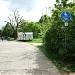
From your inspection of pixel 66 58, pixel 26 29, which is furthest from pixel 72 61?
pixel 26 29

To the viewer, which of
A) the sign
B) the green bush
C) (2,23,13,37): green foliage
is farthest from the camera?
(2,23,13,37): green foliage

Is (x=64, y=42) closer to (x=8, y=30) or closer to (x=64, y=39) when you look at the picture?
(x=64, y=39)

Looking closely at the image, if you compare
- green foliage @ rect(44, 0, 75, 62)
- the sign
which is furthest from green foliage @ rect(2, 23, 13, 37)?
the sign

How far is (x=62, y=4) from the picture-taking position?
31156mm

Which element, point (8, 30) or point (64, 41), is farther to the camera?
point (8, 30)

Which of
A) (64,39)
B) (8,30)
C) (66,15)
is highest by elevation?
(66,15)

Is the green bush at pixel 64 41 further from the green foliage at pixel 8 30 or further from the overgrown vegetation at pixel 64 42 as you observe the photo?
the green foliage at pixel 8 30

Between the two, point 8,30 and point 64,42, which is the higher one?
point 8,30

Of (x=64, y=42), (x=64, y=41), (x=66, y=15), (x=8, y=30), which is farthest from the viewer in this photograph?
(x=8, y=30)

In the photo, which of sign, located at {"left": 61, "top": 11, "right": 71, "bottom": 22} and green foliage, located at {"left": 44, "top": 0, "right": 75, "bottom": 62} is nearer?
sign, located at {"left": 61, "top": 11, "right": 71, "bottom": 22}

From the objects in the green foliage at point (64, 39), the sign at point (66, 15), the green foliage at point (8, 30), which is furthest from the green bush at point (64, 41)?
the green foliage at point (8, 30)

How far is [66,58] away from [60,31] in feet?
6.44

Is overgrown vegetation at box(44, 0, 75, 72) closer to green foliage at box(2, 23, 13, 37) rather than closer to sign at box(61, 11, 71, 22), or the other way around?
sign at box(61, 11, 71, 22)

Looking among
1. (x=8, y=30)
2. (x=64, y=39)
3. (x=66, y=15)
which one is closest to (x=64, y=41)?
(x=64, y=39)
